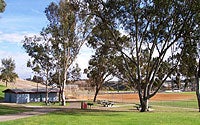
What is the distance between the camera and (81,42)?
52.3 m

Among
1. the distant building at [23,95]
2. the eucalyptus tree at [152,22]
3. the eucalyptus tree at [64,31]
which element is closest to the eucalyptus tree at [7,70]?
the distant building at [23,95]

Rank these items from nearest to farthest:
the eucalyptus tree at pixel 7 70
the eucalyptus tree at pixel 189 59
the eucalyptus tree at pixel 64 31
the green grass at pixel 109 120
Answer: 1. the green grass at pixel 109 120
2. the eucalyptus tree at pixel 189 59
3. the eucalyptus tree at pixel 64 31
4. the eucalyptus tree at pixel 7 70

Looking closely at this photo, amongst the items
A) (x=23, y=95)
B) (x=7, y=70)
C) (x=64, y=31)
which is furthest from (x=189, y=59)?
(x=7, y=70)

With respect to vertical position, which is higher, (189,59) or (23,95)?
(189,59)

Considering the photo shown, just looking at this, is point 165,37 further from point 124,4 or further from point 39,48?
point 39,48

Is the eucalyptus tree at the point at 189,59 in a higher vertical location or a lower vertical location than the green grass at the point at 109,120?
higher

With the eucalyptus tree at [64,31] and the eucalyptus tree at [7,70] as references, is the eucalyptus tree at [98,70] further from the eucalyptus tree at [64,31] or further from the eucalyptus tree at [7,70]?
the eucalyptus tree at [7,70]

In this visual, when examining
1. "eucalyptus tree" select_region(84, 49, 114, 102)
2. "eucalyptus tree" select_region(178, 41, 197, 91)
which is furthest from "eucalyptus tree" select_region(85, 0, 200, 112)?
"eucalyptus tree" select_region(84, 49, 114, 102)

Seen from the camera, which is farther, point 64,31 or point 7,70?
point 7,70

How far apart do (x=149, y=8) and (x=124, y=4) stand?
254 centimetres

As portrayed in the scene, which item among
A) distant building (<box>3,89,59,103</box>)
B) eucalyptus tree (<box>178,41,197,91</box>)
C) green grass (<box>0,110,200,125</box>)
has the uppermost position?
eucalyptus tree (<box>178,41,197,91</box>)

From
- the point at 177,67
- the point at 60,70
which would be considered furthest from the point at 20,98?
the point at 177,67

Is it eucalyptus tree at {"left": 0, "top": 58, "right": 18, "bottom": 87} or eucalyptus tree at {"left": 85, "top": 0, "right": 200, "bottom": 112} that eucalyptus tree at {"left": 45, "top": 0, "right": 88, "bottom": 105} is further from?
eucalyptus tree at {"left": 0, "top": 58, "right": 18, "bottom": 87}

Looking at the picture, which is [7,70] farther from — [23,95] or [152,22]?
[152,22]
